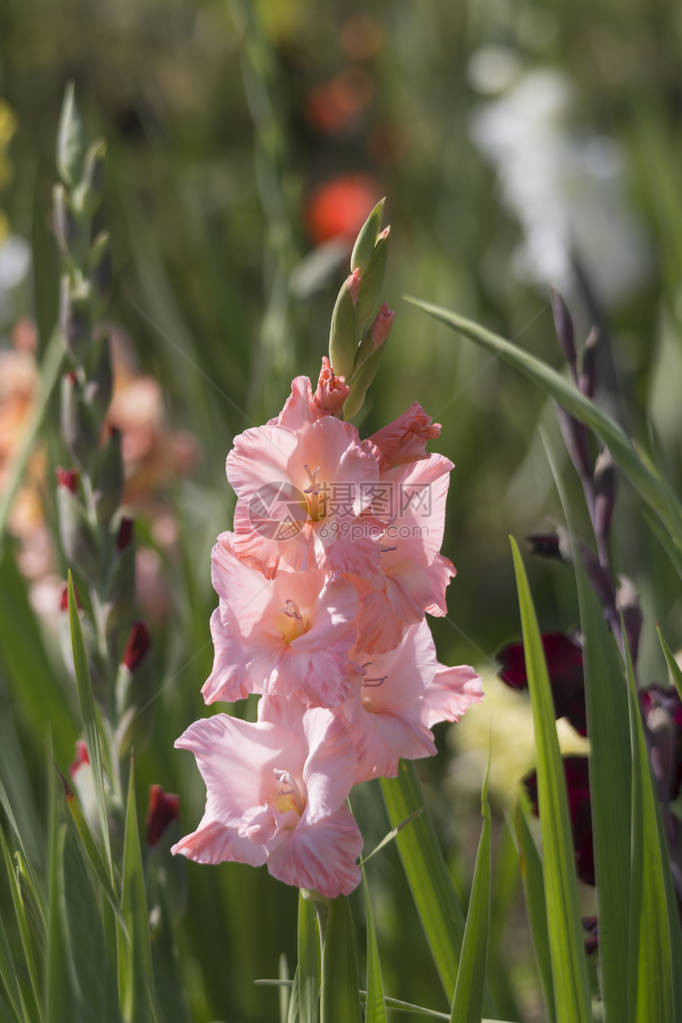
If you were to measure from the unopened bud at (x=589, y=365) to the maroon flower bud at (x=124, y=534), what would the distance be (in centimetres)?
18

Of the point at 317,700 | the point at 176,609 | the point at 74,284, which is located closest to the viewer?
the point at 317,700

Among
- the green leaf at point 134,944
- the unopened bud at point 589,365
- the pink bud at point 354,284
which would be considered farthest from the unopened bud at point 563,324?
the green leaf at point 134,944

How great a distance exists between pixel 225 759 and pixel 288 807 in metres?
0.02

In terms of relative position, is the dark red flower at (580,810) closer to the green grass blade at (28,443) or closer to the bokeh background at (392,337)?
the bokeh background at (392,337)

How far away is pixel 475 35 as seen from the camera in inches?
64.7

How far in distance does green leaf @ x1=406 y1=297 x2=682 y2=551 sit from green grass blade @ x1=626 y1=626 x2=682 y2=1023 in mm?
47

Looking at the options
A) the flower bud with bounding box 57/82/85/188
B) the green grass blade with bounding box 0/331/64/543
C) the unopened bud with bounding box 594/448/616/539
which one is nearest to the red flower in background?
the green grass blade with bounding box 0/331/64/543

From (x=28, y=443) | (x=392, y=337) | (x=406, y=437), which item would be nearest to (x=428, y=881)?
(x=406, y=437)

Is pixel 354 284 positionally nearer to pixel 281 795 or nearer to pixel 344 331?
pixel 344 331

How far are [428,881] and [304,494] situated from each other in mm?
149

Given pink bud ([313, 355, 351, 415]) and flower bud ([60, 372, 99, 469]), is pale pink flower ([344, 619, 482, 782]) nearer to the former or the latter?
pink bud ([313, 355, 351, 415])

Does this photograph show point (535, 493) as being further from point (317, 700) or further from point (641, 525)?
point (317, 700)

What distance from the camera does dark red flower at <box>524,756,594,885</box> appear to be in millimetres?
375

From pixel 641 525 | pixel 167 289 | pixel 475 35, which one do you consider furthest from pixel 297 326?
pixel 475 35
